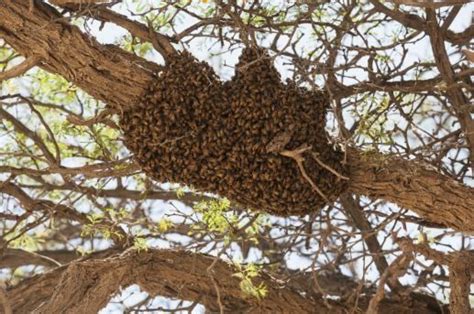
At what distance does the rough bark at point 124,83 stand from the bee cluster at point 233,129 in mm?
147

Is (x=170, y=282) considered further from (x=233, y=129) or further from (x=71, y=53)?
(x=71, y=53)

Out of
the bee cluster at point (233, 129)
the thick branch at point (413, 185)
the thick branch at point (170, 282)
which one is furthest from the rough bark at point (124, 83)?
the thick branch at point (170, 282)

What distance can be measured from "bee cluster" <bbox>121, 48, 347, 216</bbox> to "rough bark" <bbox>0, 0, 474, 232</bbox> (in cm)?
15

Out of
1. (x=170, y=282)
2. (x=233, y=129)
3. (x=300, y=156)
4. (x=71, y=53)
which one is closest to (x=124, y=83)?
(x=71, y=53)

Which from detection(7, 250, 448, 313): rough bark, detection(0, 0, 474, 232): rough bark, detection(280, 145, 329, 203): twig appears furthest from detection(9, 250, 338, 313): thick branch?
detection(280, 145, 329, 203): twig

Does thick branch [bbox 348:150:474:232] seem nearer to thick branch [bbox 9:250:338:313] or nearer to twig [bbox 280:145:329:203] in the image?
twig [bbox 280:145:329:203]

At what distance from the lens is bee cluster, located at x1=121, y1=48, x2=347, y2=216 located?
446 cm

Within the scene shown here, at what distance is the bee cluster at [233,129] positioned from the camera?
14.6 feet

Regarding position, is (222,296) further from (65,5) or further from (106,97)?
(65,5)

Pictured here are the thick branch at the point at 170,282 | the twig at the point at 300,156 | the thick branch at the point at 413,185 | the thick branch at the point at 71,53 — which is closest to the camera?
the twig at the point at 300,156

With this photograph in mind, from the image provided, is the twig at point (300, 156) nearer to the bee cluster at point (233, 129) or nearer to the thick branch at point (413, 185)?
the bee cluster at point (233, 129)

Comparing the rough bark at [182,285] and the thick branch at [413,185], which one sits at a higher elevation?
the thick branch at [413,185]

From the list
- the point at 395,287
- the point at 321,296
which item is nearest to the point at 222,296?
the point at 321,296

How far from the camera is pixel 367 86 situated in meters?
5.16
